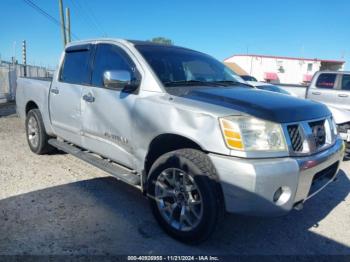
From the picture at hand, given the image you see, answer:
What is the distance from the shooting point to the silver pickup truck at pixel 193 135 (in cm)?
267

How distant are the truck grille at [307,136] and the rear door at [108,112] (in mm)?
1621

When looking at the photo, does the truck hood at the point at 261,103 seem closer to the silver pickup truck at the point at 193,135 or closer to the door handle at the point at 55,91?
the silver pickup truck at the point at 193,135

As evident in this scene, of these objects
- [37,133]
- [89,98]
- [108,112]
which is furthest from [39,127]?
[108,112]

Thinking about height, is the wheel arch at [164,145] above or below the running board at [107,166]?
above

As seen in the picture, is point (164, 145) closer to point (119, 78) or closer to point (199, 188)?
point (199, 188)

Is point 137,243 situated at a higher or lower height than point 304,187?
lower

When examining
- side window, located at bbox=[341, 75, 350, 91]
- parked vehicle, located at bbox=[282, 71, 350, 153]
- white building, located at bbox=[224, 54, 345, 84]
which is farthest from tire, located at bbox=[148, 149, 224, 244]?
white building, located at bbox=[224, 54, 345, 84]

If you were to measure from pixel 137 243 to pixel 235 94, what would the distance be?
1.74 m

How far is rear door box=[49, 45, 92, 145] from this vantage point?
4391 millimetres

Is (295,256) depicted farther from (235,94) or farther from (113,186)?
(113,186)

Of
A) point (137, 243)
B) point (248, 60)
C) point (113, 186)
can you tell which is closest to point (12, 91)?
point (113, 186)

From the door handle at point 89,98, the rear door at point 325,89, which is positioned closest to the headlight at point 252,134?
the door handle at point 89,98

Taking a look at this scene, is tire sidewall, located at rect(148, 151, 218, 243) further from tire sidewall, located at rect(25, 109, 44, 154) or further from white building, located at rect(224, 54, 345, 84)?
white building, located at rect(224, 54, 345, 84)

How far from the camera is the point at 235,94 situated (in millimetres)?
3289
